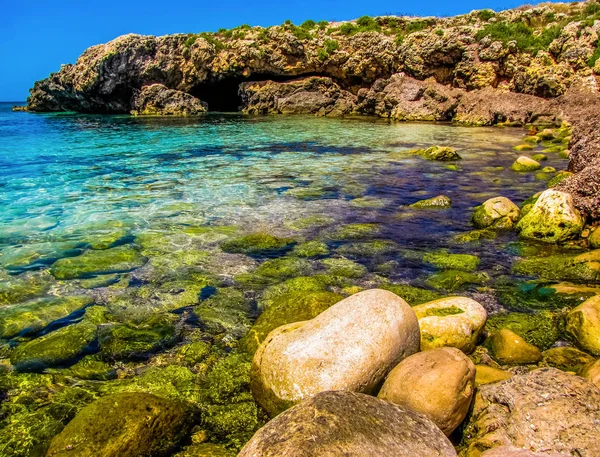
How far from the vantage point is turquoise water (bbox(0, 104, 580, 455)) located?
201 inches

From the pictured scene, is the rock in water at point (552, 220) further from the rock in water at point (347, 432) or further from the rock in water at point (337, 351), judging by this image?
the rock in water at point (347, 432)

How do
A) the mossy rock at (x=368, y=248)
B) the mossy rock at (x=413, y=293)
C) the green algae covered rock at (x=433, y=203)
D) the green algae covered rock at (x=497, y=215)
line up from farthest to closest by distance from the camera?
the green algae covered rock at (x=433, y=203) < the green algae covered rock at (x=497, y=215) < the mossy rock at (x=368, y=248) < the mossy rock at (x=413, y=293)

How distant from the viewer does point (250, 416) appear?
4238 millimetres

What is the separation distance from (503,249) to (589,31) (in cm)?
3314

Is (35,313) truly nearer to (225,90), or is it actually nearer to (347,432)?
(347,432)

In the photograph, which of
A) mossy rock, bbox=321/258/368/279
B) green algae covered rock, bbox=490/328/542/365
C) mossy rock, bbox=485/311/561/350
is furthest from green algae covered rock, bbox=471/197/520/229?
green algae covered rock, bbox=490/328/542/365

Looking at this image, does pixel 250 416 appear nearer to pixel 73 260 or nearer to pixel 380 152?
pixel 73 260

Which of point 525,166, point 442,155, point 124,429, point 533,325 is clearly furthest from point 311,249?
point 442,155

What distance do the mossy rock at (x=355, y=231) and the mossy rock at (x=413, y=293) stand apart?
7.34ft

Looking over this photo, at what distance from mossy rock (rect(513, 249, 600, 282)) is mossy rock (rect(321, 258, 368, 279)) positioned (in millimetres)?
2518

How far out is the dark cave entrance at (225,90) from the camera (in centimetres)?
4900

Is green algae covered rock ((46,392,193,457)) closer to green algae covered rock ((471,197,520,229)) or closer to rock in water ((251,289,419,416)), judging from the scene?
rock in water ((251,289,419,416))

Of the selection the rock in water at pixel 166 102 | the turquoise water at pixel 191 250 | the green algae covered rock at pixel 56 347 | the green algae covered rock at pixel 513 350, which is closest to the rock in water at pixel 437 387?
the green algae covered rock at pixel 513 350

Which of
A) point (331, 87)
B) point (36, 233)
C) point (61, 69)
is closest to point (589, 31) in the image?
point (331, 87)
